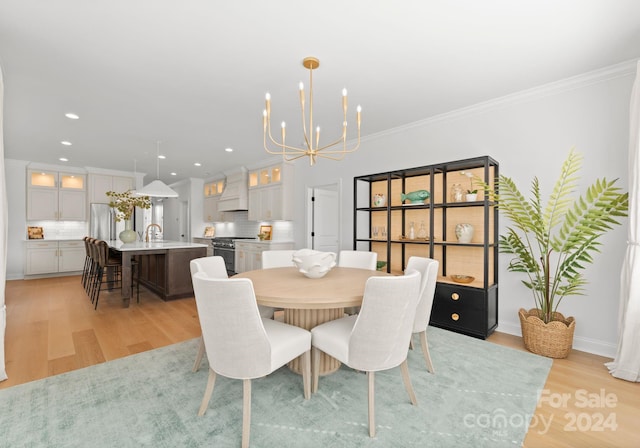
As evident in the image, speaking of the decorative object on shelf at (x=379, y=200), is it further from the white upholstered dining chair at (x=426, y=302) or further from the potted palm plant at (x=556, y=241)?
the white upholstered dining chair at (x=426, y=302)

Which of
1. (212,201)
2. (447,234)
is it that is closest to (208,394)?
(447,234)

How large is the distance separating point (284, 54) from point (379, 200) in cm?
227

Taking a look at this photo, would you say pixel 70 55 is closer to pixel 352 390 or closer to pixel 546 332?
pixel 352 390

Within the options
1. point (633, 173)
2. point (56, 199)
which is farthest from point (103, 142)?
point (633, 173)

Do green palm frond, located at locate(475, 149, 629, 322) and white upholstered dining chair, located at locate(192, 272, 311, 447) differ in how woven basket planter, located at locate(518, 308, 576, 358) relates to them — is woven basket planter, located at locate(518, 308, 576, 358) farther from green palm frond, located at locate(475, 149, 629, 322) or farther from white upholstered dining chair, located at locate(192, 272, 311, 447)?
white upholstered dining chair, located at locate(192, 272, 311, 447)

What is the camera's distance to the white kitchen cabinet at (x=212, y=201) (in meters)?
7.86

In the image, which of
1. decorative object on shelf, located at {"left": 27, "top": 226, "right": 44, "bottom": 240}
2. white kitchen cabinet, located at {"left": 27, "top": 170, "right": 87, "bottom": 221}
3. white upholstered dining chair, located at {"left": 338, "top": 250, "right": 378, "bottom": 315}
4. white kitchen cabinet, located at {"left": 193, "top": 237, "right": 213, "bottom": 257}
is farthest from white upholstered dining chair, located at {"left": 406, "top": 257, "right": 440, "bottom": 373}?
decorative object on shelf, located at {"left": 27, "top": 226, "right": 44, "bottom": 240}

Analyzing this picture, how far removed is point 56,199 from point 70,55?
5866mm

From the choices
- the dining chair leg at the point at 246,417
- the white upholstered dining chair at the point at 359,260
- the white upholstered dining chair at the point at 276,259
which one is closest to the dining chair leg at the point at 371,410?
the dining chair leg at the point at 246,417

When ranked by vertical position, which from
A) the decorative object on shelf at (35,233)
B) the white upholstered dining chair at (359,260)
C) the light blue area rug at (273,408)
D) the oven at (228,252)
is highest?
the decorative object on shelf at (35,233)

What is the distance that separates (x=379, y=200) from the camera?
13.4 ft

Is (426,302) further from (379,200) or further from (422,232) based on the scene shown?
(379,200)

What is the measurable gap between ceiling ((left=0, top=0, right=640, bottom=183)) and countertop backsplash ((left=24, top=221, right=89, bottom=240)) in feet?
12.6

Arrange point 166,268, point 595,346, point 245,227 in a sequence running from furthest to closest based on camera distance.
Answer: point 245,227 < point 166,268 < point 595,346
